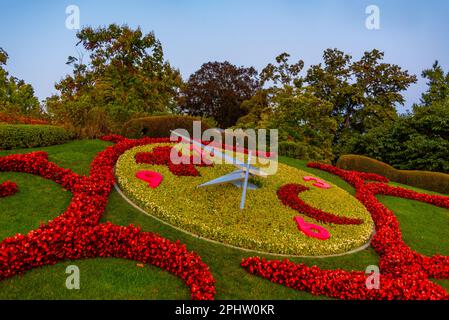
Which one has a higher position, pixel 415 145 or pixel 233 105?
pixel 233 105

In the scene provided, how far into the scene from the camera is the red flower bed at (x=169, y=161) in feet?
30.3

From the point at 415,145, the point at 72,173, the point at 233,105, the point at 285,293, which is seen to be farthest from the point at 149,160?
the point at 233,105

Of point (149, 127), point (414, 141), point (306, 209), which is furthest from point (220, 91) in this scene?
point (306, 209)

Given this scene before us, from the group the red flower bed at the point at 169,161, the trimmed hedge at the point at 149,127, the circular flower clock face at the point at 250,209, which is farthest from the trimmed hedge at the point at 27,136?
the red flower bed at the point at 169,161

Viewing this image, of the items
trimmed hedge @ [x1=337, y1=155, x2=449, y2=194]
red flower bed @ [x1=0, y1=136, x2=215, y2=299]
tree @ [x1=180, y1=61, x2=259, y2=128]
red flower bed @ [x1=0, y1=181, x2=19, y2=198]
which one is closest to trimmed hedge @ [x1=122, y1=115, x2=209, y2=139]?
red flower bed @ [x1=0, y1=181, x2=19, y2=198]

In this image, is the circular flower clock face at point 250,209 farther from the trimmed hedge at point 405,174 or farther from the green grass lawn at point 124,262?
the trimmed hedge at point 405,174

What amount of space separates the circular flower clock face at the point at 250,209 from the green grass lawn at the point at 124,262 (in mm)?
290

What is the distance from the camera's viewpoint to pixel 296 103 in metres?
22.5

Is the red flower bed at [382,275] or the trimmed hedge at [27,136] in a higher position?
the trimmed hedge at [27,136]

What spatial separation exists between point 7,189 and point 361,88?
30.1 meters

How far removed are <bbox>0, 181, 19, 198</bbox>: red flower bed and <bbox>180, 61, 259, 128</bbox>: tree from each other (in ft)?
116

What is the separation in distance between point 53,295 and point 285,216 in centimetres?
514

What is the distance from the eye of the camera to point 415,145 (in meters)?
23.6
